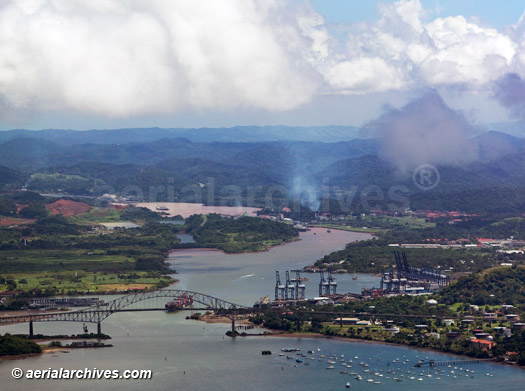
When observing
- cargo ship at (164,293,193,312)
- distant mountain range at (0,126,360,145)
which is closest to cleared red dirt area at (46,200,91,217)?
cargo ship at (164,293,193,312)

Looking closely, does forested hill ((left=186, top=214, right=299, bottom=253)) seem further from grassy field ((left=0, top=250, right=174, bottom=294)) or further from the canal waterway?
the canal waterway

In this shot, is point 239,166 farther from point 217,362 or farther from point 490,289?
point 217,362

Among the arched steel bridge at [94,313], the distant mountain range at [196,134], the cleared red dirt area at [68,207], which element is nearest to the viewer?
the arched steel bridge at [94,313]

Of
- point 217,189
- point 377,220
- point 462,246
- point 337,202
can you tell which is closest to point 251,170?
point 217,189

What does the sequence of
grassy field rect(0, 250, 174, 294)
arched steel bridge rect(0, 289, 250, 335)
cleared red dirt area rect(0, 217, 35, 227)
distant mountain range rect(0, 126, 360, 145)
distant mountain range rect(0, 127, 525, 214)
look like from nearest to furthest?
arched steel bridge rect(0, 289, 250, 335) < grassy field rect(0, 250, 174, 294) < cleared red dirt area rect(0, 217, 35, 227) < distant mountain range rect(0, 127, 525, 214) < distant mountain range rect(0, 126, 360, 145)

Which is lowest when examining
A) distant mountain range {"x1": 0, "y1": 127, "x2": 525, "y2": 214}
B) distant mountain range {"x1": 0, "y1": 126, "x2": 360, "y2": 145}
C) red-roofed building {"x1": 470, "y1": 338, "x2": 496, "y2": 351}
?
red-roofed building {"x1": 470, "y1": 338, "x2": 496, "y2": 351}

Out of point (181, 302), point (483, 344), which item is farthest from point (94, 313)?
point (483, 344)

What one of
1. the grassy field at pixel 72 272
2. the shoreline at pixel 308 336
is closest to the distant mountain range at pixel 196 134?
the grassy field at pixel 72 272

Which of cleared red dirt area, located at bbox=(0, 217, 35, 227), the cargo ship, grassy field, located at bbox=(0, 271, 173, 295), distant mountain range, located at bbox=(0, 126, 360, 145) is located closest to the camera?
the cargo ship

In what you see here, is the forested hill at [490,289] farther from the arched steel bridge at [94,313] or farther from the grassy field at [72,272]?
the grassy field at [72,272]

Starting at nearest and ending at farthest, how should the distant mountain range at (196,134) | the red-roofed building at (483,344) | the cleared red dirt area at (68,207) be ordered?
the red-roofed building at (483,344) → the cleared red dirt area at (68,207) → the distant mountain range at (196,134)
